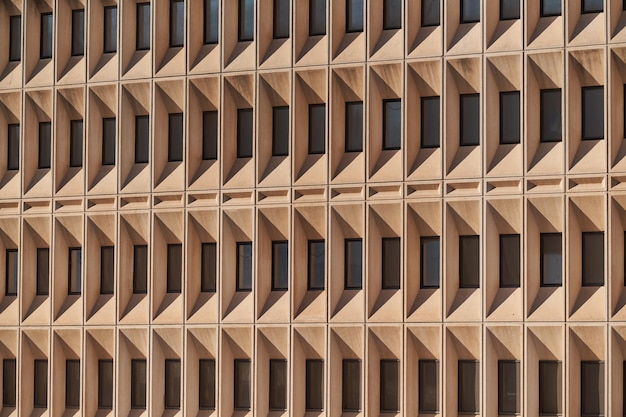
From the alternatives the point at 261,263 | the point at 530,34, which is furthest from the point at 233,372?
the point at 530,34

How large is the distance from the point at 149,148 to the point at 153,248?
320 centimetres

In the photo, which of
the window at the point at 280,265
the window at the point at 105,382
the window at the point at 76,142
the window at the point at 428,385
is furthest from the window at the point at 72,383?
the window at the point at 428,385

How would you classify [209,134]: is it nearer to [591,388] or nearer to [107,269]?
[107,269]

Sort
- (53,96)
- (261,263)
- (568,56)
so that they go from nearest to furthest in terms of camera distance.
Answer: (568,56) < (261,263) < (53,96)

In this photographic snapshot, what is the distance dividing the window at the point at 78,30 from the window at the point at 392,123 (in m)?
10.9

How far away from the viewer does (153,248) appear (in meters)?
43.2

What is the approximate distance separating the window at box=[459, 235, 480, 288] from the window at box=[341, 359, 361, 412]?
4094 mm

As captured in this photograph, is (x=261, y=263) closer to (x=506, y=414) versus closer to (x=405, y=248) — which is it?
(x=405, y=248)

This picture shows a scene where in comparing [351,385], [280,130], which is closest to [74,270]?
[280,130]

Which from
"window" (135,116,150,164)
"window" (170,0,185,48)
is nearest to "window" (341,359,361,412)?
"window" (135,116,150,164)

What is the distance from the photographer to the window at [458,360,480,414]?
4019 cm

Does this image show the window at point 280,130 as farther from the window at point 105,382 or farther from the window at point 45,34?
the window at point 105,382

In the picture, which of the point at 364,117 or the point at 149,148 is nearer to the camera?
the point at 364,117

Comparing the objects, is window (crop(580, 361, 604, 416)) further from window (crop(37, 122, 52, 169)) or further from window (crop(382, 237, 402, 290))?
window (crop(37, 122, 52, 169))
